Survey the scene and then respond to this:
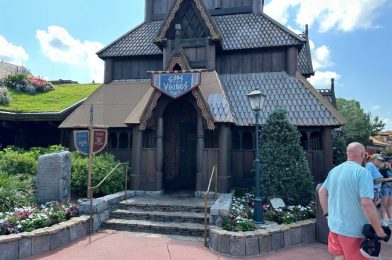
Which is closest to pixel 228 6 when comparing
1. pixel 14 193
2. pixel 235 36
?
pixel 235 36

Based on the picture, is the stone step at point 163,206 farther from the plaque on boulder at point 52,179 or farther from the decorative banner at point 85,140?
the decorative banner at point 85,140

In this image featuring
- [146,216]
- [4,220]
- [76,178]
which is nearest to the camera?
[4,220]

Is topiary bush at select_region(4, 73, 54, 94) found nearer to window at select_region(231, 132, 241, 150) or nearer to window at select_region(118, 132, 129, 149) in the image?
window at select_region(118, 132, 129, 149)

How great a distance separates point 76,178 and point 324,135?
8.63 metres

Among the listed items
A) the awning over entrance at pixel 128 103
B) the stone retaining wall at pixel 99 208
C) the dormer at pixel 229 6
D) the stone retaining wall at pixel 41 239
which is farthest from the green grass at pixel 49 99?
the stone retaining wall at pixel 41 239

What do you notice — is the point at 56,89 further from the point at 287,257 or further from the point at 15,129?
the point at 287,257

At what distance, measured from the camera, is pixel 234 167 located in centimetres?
1088

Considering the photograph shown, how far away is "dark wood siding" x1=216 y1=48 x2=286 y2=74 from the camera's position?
12094 millimetres

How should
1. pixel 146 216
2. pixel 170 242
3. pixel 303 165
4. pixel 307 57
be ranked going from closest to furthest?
pixel 170 242, pixel 146 216, pixel 303 165, pixel 307 57

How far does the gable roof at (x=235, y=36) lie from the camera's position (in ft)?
39.4

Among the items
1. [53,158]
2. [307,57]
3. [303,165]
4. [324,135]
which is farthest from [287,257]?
[307,57]

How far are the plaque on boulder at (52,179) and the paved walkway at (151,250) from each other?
1930 millimetres

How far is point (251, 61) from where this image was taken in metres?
12.4

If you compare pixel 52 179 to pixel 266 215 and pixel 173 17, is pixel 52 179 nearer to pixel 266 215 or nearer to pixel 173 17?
pixel 266 215
